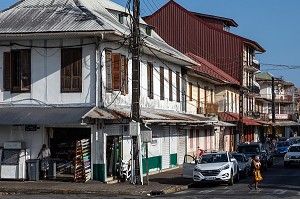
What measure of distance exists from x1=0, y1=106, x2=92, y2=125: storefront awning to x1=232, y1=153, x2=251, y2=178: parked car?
1013cm

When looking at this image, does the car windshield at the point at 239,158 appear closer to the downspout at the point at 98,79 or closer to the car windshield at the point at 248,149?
the car windshield at the point at 248,149

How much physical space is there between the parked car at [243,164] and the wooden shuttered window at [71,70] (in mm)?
10498

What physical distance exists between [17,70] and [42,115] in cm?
337

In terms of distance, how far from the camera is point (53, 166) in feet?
93.5

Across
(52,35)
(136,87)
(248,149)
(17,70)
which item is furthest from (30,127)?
(248,149)

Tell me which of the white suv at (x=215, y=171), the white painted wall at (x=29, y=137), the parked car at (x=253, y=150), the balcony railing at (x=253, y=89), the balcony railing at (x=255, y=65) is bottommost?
the white suv at (x=215, y=171)

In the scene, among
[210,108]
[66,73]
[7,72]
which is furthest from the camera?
[210,108]

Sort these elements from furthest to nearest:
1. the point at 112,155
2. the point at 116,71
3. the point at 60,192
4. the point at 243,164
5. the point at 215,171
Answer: the point at 243,164 < the point at 116,71 < the point at 112,155 < the point at 215,171 < the point at 60,192

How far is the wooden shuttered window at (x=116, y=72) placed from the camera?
28.9 meters

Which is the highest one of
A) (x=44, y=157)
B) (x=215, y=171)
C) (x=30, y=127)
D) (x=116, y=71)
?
(x=116, y=71)

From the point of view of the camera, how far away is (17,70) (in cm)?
2939

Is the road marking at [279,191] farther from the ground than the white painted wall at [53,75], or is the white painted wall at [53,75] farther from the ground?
the white painted wall at [53,75]

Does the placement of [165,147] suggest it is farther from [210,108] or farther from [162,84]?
[210,108]

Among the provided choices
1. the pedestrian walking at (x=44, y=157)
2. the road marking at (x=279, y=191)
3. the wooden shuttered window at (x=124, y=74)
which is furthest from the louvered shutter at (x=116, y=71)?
the road marking at (x=279, y=191)
